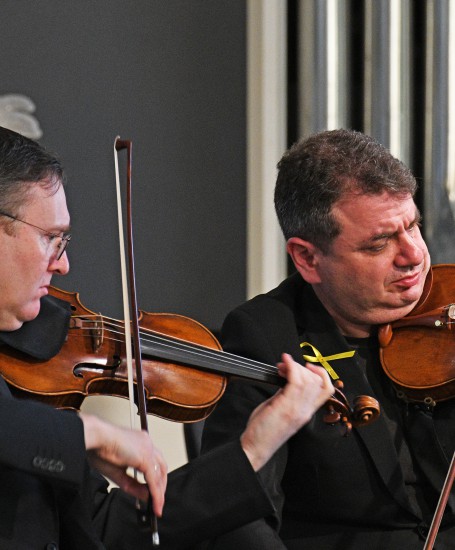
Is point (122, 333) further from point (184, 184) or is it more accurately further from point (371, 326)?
point (184, 184)

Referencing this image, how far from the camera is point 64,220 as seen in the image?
4.92 ft

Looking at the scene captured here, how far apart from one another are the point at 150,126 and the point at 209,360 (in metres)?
1.42

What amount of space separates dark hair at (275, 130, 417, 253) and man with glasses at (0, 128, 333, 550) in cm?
39

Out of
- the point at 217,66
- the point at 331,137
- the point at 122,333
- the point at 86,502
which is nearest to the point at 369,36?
the point at 217,66

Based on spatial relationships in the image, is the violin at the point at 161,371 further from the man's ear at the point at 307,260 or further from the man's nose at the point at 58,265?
the man's ear at the point at 307,260

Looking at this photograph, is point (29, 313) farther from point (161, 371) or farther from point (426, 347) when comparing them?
point (426, 347)

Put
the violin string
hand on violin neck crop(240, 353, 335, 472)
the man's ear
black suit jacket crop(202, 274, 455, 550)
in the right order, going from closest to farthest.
Answer: hand on violin neck crop(240, 353, 335, 472) → the violin string → black suit jacket crop(202, 274, 455, 550) → the man's ear

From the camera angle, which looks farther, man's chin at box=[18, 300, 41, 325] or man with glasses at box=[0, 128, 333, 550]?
man's chin at box=[18, 300, 41, 325]

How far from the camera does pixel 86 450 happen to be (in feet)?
4.16

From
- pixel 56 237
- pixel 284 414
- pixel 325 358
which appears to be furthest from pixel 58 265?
pixel 325 358

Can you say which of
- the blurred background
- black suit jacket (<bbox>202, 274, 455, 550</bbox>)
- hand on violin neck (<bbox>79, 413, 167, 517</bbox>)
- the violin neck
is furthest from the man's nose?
the blurred background

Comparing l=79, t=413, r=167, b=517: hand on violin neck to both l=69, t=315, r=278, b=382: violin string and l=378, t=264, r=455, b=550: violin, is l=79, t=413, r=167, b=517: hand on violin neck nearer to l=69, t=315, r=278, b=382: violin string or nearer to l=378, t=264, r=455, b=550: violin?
l=69, t=315, r=278, b=382: violin string

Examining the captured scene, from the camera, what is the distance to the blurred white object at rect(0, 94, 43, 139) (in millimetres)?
2682

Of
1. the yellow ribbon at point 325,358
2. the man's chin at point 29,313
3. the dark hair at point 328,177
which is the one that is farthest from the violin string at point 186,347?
the dark hair at point 328,177
